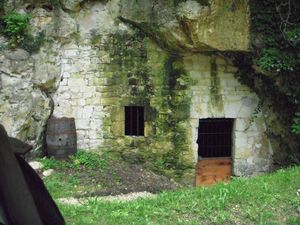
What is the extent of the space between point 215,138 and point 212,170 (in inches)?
27.2

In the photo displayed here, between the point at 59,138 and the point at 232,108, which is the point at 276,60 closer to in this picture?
the point at 232,108

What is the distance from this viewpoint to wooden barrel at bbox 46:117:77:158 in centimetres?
975

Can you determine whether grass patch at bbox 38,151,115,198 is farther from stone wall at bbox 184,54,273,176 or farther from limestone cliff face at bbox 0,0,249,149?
stone wall at bbox 184,54,273,176

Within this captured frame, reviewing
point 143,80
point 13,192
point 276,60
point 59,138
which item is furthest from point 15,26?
point 13,192

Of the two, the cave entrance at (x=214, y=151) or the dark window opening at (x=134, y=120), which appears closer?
the dark window opening at (x=134, y=120)

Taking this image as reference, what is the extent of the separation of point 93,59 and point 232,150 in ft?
11.2

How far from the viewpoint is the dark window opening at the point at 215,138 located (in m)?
10.7

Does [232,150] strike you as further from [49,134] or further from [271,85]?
[49,134]

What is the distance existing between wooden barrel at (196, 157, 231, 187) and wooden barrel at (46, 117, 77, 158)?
106 inches

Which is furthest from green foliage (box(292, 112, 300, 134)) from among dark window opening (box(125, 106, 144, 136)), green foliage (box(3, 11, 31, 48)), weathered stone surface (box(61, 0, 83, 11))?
green foliage (box(3, 11, 31, 48))

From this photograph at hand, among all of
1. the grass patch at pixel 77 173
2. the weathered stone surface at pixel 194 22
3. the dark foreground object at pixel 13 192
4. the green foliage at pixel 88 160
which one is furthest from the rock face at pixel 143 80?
the dark foreground object at pixel 13 192

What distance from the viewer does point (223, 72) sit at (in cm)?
1036

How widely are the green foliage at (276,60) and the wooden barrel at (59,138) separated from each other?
3.90 meters

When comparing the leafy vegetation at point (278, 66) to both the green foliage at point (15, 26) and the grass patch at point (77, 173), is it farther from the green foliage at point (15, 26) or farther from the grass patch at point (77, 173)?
the green foliage at point (15, 26)
